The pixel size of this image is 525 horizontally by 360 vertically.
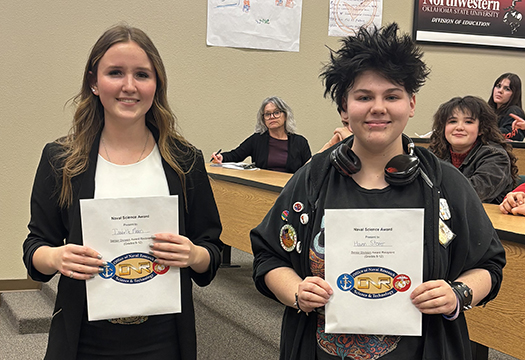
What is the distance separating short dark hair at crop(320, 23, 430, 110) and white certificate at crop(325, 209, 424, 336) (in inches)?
10.6

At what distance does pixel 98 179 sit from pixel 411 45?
2.60ft

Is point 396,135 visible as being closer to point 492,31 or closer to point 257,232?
point 257,232

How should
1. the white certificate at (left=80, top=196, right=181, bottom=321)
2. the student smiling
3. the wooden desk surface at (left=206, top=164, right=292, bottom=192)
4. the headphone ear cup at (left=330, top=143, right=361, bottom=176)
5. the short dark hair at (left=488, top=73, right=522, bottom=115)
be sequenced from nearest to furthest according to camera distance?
the headphone ear cup at (left=330, top=143, right=361, bottom=176)
the white certificate at (left=80, top=196, right=181, bottom=321)
the student smiling
the wooden desk surface at (left=206, top=164, right=292, bottom=192)
the short dark hair at (left=488, top=73, right=522, bottom=115)

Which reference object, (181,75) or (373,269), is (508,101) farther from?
(373,269)

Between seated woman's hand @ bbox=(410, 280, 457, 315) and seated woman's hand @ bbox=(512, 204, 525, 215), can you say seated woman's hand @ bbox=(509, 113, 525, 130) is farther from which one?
seated woman's hand @ bbox=(410, 280, 457, 315)

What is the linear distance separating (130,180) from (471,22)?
5.51 meters

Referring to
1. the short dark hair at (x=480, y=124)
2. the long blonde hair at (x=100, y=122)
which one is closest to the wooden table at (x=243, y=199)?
the short dark hair at (x=480, y=124)

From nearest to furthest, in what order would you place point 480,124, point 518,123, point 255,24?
point 480,124, point 518,123, point 255,24

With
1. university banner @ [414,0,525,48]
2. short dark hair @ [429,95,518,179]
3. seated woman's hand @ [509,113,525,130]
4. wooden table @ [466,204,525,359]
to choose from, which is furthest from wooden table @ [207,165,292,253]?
university banner @ [414,0,525,48]

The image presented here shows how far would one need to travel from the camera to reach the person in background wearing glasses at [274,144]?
4906mm

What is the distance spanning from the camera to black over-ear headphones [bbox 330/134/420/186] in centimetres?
114

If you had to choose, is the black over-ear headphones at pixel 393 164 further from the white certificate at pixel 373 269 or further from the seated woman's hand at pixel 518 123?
the seated woman's hand at pixel 518 123

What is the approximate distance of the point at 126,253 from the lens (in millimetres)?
1305

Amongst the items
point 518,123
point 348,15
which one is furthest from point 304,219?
point 348,15
